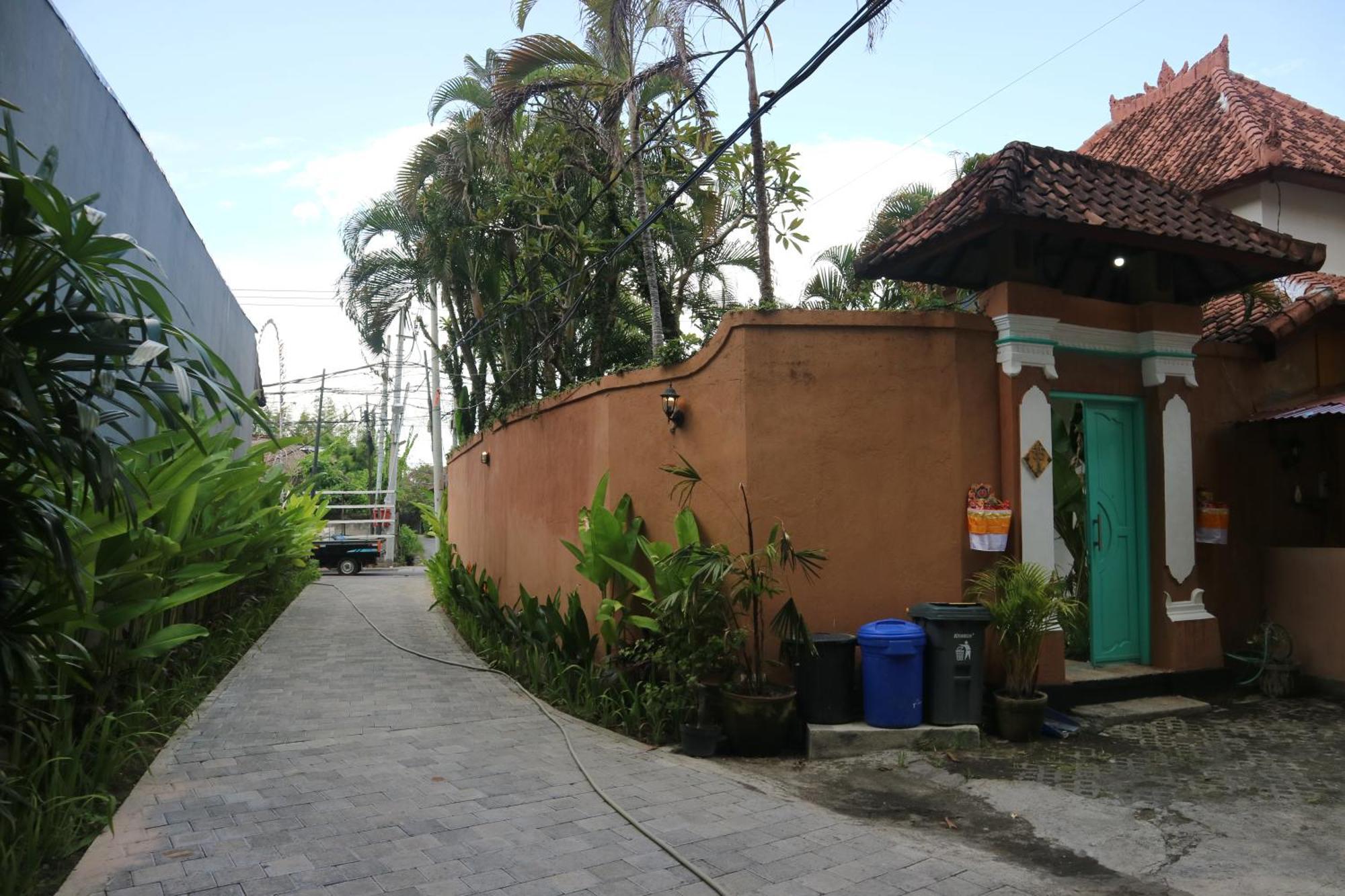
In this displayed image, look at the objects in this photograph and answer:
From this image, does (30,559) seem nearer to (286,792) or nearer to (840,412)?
(286,792)

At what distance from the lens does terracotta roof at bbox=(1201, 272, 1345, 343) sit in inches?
341

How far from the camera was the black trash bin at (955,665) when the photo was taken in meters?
6.31

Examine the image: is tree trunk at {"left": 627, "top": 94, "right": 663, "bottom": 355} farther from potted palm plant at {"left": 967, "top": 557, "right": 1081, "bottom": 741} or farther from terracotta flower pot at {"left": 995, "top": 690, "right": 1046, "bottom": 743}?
terracotta flower pot at {"left": 995, "top": 690, "right": 1046, "bottom": 743}

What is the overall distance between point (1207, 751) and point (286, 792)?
5.99 meters

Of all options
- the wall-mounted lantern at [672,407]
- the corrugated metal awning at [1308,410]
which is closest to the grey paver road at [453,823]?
the wall-mounted lantern at [672,407]

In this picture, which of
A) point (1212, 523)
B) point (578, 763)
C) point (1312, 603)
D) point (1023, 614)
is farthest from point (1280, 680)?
point (578, 763)

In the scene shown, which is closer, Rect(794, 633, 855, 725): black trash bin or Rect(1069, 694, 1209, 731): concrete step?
Rect(794, 633, 855, 725): black trash bin

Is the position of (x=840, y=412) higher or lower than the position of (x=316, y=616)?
higher

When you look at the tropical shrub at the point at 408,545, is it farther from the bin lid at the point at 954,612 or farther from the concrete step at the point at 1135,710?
the bin lid at the point at 954,612

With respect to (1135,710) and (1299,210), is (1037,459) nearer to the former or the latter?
(1135,710)

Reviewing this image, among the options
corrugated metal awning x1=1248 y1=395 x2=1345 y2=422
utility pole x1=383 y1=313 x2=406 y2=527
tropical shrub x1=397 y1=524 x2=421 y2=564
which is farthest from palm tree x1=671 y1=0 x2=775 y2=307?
tropical shrub x1=397 y1=524 x2=421 y2=564

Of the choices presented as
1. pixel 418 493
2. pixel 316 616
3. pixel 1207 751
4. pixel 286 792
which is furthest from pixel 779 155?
pixel 418 493

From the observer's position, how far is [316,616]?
1401 cm

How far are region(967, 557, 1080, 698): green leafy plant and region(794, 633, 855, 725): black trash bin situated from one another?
1117 mm
